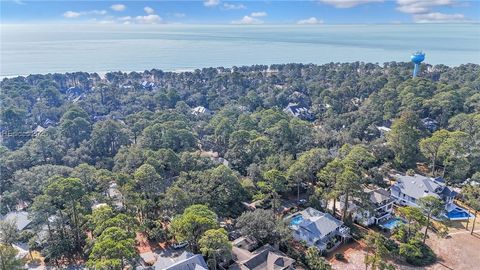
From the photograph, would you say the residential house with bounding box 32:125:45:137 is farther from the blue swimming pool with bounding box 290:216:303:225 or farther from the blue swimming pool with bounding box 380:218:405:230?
the blue swimming pool with bounding box 380:218:405:230

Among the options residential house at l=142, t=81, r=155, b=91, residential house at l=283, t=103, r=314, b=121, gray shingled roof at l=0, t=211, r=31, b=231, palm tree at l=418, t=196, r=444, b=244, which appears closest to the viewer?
palm tree at l=418, t=196, r=444, b=244

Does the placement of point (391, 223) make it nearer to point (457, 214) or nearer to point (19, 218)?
point (457, 214)

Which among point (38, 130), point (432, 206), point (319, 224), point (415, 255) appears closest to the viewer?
point (415, 255)

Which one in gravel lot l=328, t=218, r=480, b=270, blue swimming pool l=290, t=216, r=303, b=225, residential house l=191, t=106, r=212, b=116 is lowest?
gravel lot l=328, t=218, r=480, b=270

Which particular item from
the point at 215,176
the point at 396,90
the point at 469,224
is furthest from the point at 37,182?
the point at 396,90

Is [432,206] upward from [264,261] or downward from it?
upward

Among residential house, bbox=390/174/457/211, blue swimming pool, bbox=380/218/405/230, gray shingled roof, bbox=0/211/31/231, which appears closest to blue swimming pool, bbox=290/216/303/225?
blue swimming pool, bbox=380/218/405/230

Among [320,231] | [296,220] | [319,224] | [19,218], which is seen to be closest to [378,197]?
[319,224]

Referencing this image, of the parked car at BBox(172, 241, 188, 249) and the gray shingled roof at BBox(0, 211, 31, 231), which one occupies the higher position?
the gray shingled roof at BBox(0, 211, 31, 231)

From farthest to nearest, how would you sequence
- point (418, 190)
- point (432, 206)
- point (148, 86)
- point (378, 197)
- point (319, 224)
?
point (148, 86), point (418, 190), point (378, 197), point (319, 224), point (432, 206)
